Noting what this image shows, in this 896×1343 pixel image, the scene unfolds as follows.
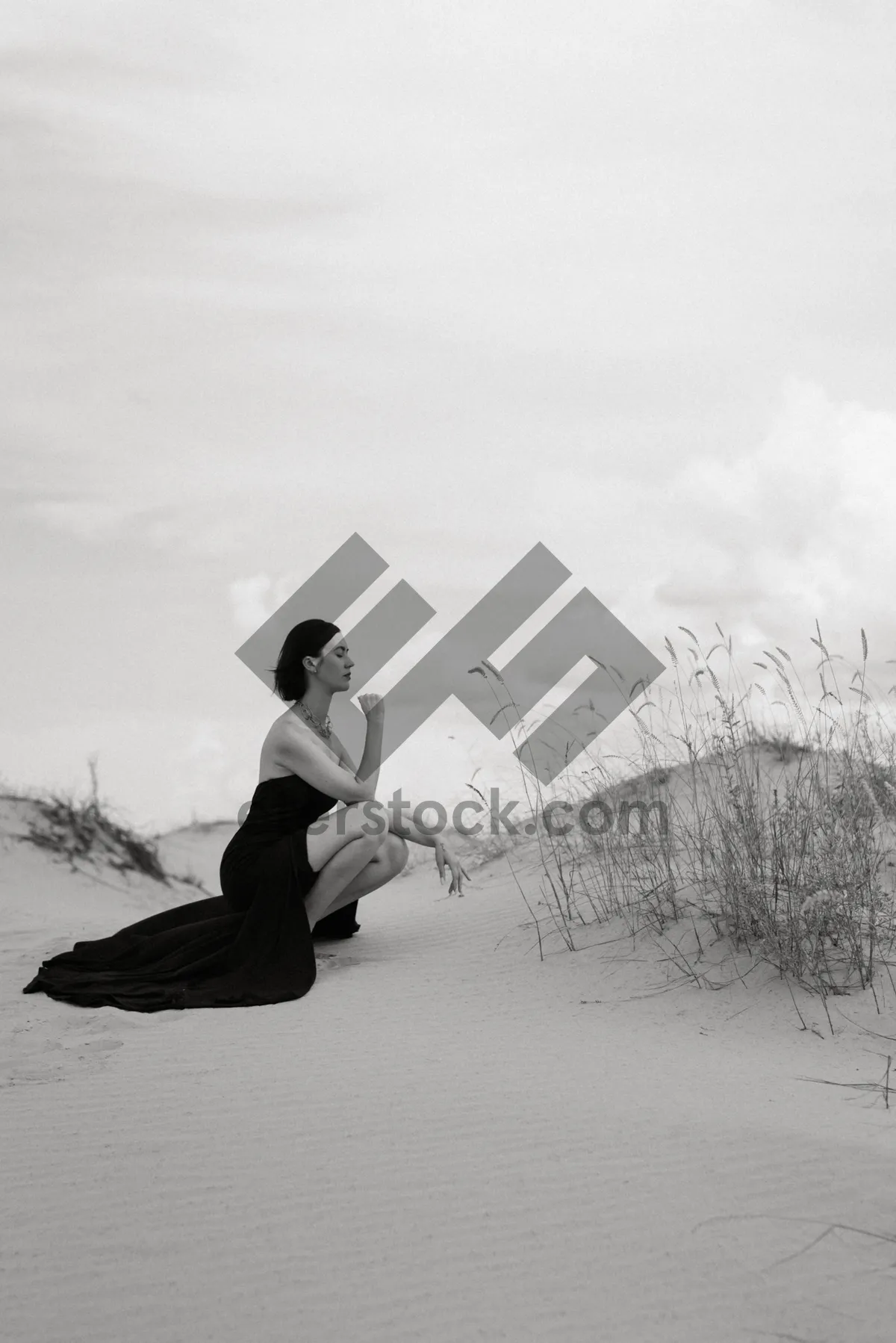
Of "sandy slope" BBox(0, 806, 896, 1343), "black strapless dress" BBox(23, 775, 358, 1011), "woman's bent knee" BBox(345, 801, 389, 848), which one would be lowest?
"sandy slope" BBox(0, 806, 896, 1343)

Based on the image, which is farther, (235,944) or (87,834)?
(87,834)

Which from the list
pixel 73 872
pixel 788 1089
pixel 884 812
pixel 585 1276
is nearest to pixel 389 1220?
pixel 585 1276

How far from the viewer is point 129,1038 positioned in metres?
4.02

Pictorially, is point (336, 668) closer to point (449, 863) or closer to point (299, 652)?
point (299, 652)

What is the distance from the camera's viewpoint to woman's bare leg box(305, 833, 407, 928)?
512cm

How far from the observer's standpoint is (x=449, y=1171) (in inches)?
113

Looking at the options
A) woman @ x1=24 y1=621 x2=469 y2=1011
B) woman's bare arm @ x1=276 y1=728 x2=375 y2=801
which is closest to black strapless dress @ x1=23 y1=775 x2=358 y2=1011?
woman @ x1=24 y1=621 x2=469 y2=1011

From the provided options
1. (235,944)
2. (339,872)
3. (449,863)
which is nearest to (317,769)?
(339,872)

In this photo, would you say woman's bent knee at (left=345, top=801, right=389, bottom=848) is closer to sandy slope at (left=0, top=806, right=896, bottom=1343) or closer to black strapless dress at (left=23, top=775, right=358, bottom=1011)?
black strapless dress at (left=23, top=775, right=358, bottom=1011)

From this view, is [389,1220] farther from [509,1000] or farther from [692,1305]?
[509,1000]

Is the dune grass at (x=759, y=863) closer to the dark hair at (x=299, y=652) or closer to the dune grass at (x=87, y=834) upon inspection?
the dark hair at (x=299, y=652)

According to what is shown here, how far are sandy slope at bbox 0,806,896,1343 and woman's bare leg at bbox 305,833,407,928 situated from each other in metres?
0.68

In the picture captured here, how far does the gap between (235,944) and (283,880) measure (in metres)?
0.34

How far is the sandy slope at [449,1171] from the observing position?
2.35 meters
